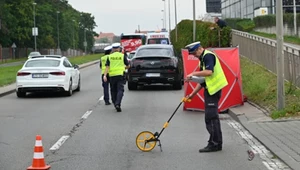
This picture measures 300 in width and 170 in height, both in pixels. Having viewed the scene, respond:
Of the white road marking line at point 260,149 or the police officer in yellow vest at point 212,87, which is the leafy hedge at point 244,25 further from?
the police officer in yellow vest at point 212,87

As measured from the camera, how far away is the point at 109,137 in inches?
444

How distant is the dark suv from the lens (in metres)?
22.1

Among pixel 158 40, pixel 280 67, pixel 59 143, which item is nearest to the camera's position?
pixel 59 143

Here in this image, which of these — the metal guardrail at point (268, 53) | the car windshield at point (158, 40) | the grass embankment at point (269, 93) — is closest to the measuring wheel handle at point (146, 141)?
the grass embankment at point (269, 93)

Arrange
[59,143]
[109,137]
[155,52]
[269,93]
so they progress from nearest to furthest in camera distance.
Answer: [59,143] < [109,137] < [269,93] < [155,52]

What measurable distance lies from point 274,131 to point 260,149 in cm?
169

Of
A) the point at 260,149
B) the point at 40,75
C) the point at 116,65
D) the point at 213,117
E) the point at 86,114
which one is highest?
the point at 116,65

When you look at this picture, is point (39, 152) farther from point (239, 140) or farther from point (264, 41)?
point (264, 41)

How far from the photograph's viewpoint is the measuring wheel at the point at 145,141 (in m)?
9.79

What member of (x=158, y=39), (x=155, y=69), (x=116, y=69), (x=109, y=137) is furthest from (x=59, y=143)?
(x=158, y=39)

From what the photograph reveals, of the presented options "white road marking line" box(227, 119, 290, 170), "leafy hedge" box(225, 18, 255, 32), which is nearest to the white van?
"leafy hedge" box(225, 18, 255, 32)

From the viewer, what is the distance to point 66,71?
2053cm

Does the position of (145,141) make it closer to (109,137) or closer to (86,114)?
(109,137)

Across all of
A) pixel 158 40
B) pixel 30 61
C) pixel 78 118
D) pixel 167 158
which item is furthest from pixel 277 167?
pixel 158 40
